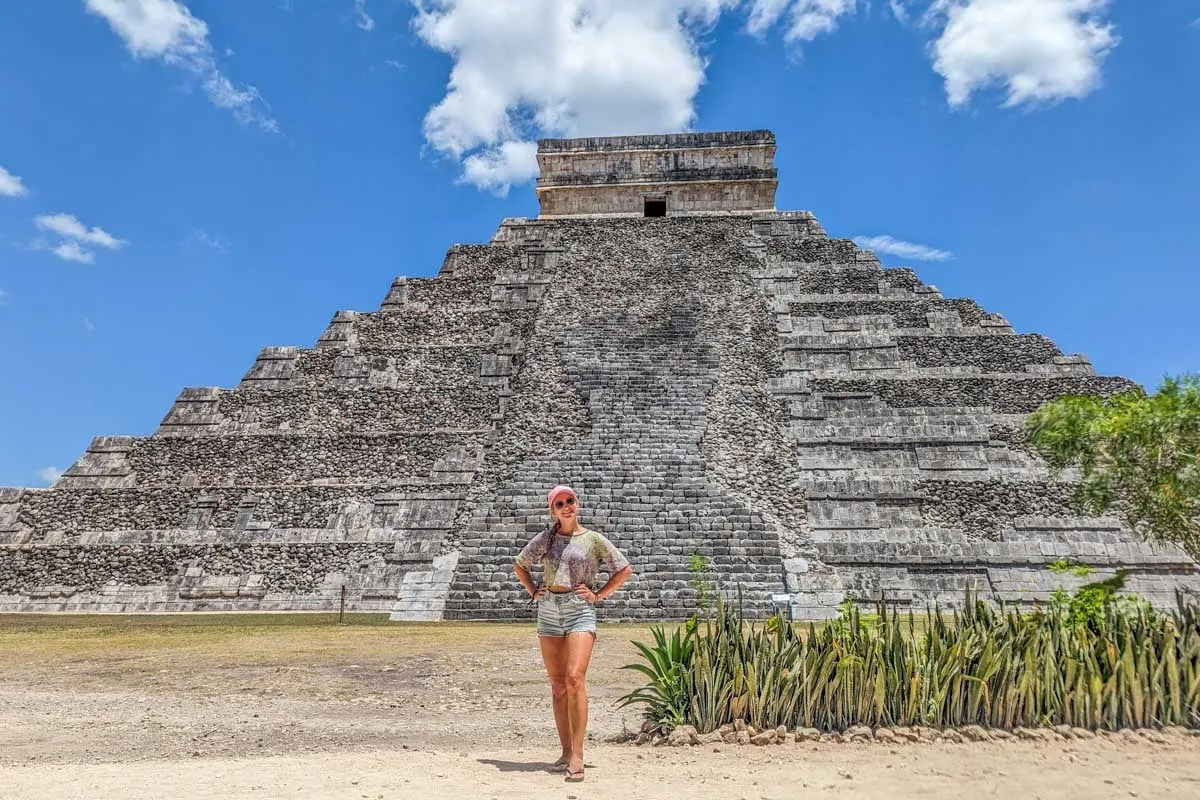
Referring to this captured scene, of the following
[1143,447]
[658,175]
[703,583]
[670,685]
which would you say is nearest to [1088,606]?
[1143,447]

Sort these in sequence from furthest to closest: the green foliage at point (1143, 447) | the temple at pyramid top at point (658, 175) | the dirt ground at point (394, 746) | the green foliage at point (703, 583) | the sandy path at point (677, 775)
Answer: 1. the temple at pyramid top at point (658, 175)
2. the green foliage at point (703, 583)
3. the green foliage at point (1143, 447)
4. the dirt ground at point (394, 746)
5. the sandy path at point (677, 775)

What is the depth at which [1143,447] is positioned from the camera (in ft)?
21.0

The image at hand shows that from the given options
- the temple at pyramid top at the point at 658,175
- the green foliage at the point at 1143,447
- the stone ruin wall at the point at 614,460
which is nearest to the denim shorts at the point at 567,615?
the green foliage at the point at 1143,447

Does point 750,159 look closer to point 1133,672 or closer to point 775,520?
point 775,520

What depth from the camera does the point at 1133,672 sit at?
488cm

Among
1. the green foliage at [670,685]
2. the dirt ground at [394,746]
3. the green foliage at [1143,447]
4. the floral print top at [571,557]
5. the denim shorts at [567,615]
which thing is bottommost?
the dirt ground at [394,746]

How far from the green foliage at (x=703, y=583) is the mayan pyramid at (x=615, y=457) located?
0.63 feet

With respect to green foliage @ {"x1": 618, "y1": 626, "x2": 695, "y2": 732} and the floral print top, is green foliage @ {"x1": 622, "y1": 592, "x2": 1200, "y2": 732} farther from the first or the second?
the floral print top

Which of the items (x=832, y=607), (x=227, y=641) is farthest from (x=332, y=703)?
(x=832, y=607)

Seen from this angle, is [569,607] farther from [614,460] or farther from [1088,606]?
[614,460]

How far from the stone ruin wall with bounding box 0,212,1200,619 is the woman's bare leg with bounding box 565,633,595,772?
7.42 meters

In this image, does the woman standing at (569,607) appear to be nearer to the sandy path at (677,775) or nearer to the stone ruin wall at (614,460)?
the sandy path at (677,775)

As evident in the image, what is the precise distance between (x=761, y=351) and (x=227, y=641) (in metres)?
12.0

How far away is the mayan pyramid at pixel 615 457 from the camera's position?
41.7 ft
